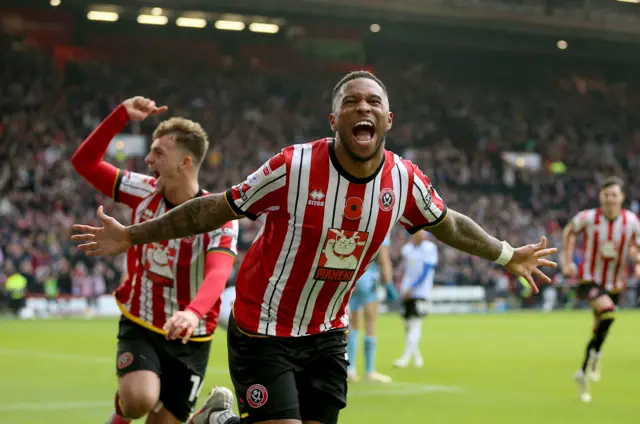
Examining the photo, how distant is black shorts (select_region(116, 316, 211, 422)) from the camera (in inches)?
271

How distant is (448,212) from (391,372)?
1053 centimetres

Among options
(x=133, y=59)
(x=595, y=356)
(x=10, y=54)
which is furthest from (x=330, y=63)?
(x=595, y=356)

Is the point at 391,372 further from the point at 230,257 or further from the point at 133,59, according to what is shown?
the point at 133,59

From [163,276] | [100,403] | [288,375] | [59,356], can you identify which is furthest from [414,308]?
[288,375]

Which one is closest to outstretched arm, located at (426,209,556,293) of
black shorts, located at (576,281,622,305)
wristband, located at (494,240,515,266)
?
wristband, located at (494,240,515,266)

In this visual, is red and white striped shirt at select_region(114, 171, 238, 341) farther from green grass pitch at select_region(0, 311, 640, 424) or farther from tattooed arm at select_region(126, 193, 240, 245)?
green grass pitch at select_region(0, 311, 640, 424)

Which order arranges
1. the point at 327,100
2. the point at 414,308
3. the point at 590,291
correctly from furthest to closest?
the point at 327,100, the point at 414,308, the point at 590,291

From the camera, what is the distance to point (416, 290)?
57.4 ft

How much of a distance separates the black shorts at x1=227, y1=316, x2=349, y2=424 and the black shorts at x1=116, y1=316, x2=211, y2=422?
1271 millimetres

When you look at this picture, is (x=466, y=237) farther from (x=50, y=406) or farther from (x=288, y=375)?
(x=50, y=406)

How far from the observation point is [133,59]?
42.2 meters

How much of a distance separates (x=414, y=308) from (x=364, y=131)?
12265 mm

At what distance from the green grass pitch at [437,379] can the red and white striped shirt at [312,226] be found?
17.3ft

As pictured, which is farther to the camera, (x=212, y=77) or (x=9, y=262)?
(x=212, y=77)
